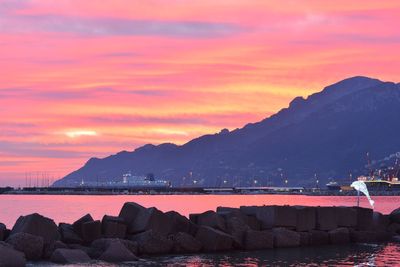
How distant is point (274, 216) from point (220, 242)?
4702 millimetres

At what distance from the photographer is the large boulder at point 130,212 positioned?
130 ft

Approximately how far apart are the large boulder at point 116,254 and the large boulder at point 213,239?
5.34 m

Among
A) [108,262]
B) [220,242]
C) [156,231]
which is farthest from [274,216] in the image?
[108,262]

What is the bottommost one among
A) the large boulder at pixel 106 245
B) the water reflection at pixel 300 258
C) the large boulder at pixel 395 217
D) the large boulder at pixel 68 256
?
the water reflection at pixel 300 258

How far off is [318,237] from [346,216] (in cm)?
306

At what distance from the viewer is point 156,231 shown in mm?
38469

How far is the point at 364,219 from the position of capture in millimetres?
48000

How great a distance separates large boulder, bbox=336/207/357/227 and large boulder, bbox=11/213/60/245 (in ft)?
55.9

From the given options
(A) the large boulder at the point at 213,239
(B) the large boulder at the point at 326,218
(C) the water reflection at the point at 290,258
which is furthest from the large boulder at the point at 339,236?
(A) the large boulder at the point at 213,239

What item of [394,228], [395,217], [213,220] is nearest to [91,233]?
[213,220]

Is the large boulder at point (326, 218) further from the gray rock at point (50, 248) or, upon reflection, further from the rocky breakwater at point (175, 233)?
the gray rock at point (50, 248)

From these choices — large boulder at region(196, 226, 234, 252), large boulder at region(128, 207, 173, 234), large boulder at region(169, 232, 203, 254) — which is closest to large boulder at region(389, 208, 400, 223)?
large boulder at region(196, 226, 234, 252)

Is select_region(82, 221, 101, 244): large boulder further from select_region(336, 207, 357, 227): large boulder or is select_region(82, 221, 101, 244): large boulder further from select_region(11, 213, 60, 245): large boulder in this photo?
select_region(336, 207, 357, 227): large boulder

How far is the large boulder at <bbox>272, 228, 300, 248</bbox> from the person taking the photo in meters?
41.9
